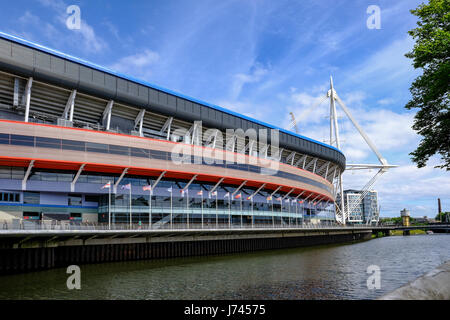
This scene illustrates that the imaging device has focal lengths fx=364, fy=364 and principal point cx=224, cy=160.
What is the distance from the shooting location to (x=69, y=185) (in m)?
47.3

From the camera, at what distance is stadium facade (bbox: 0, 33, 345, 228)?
1737 inches

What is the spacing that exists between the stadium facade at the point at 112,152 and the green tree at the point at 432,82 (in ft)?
110

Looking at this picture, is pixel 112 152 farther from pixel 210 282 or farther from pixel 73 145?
pixel 210 282

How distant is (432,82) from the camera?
21.3 m

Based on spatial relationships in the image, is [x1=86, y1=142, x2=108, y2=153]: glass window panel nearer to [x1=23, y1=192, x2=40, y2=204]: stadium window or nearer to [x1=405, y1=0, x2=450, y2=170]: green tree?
[x1=23, y1=192, x2=40, y2=204]: stadium window

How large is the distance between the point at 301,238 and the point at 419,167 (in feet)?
187

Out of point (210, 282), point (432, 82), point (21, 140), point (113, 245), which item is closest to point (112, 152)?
point (21, 140)

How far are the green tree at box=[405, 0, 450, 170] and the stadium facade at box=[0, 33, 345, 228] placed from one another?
110 feet

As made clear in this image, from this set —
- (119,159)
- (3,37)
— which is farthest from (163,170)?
(3,37)

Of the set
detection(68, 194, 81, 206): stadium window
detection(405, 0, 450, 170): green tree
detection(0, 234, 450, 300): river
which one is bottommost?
detection(0, 234, 450, 300): river

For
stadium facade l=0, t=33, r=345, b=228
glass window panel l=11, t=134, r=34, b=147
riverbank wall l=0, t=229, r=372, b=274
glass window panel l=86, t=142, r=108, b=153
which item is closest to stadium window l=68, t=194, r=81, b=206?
stadium facade l=0, t=33, r=345, b=228

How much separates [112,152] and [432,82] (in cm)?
3902

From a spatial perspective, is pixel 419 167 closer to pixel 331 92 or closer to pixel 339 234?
pixel 339 234

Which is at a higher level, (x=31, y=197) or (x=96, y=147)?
(x=96, y=147)
